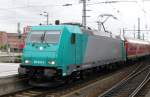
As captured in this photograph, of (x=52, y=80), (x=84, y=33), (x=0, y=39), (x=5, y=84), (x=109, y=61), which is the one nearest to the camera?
(x=5, y=84)

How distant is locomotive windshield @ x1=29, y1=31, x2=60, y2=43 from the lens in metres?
17.8

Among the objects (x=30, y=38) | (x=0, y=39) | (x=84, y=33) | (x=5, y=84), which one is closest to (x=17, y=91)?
(x=5, y=84)

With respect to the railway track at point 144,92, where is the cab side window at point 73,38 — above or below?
above

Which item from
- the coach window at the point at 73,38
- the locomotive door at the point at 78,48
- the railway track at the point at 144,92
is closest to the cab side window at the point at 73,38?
the coach window at the point at 73,38

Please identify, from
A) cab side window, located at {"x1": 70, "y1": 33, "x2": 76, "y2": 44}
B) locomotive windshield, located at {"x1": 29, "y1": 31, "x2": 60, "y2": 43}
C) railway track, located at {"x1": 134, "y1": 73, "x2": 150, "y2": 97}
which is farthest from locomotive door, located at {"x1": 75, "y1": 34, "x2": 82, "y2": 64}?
railway track, located at {"x1": 134, "y1": 73, "x2": 150, "y2": 97}

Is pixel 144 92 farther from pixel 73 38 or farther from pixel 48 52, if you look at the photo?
pixel 48 52

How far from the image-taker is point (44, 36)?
1812 cm

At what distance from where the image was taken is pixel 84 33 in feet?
67.1

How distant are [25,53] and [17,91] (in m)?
2.08

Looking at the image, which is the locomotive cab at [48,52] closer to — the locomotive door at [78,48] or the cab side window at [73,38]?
the cab side window at [73,38]

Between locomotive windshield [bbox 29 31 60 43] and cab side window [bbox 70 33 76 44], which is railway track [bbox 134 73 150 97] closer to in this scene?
cab side window [bbox 70 33 76 44]

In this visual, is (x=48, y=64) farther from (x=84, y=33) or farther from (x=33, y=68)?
(x=84, y=33)

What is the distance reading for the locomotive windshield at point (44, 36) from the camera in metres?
17.8

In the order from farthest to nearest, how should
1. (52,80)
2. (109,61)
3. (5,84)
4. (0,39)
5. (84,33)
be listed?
(0,39), (109,61), (84,33), (52,80), (5,84)
